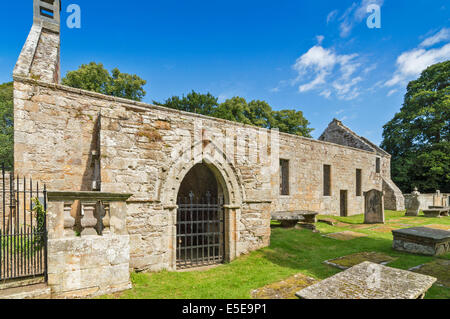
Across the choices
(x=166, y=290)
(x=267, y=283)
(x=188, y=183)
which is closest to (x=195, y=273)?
(x=166, y=290)

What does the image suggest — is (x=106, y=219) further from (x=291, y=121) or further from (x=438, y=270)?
(x=291, y=121)

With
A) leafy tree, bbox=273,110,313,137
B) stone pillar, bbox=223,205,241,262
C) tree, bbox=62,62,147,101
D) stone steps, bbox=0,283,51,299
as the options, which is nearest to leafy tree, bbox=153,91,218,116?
tree, bbox=62,62,147,101

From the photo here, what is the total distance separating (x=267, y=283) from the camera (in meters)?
4.43

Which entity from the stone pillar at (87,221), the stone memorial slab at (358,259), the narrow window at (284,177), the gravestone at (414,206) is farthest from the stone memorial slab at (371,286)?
the gravestone at (414,206)

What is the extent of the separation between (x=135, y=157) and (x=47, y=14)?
12.6 meters

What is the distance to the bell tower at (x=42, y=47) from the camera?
779cm

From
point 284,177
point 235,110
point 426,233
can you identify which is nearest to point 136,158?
point 426,233

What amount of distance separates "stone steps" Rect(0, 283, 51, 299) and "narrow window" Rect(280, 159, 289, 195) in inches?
460

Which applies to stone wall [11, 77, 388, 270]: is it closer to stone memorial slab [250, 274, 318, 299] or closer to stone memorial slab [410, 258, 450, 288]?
stone memorial slab [250, 274, 318, 299]

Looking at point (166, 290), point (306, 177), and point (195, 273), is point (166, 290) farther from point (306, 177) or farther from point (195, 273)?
point (306, 177)

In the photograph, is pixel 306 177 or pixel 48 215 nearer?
pixel 48 215

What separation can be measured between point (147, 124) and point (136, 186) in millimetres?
1395

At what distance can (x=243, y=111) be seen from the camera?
2475 centimetres

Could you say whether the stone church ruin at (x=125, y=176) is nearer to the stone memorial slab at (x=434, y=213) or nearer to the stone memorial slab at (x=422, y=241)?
the stone memorial slab at (x=422, y=241)
